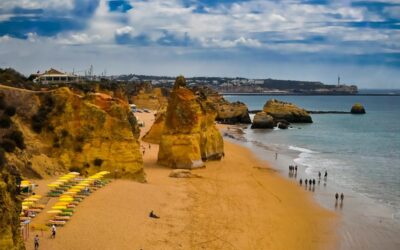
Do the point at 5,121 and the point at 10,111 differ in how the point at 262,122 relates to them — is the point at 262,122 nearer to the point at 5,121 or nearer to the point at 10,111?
the point at 10,111

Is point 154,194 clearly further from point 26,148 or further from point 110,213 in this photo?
point 26,148

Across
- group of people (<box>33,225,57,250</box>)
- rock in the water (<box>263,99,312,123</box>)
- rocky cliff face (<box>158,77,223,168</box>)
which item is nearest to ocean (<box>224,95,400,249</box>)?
rocky cliff face (<box>158,77,223,168</box>)

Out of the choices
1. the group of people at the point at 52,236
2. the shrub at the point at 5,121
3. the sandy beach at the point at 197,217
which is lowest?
the sandy beach at the point at 197,217

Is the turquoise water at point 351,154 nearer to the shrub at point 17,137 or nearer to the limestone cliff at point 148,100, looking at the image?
the shrub at point 17,137

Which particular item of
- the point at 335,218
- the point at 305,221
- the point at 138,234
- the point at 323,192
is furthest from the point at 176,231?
the point at 323,192

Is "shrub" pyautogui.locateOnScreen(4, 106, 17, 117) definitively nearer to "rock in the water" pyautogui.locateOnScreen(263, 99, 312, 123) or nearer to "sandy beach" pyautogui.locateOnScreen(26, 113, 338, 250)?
"sandy beach" pyautogui.locateOnScreen(26, 113, 338, 250)

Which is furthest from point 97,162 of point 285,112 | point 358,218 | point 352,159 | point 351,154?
point 285,112

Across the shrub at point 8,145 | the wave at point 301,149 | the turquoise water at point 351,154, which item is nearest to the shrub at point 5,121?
the shrub at point 8,145
